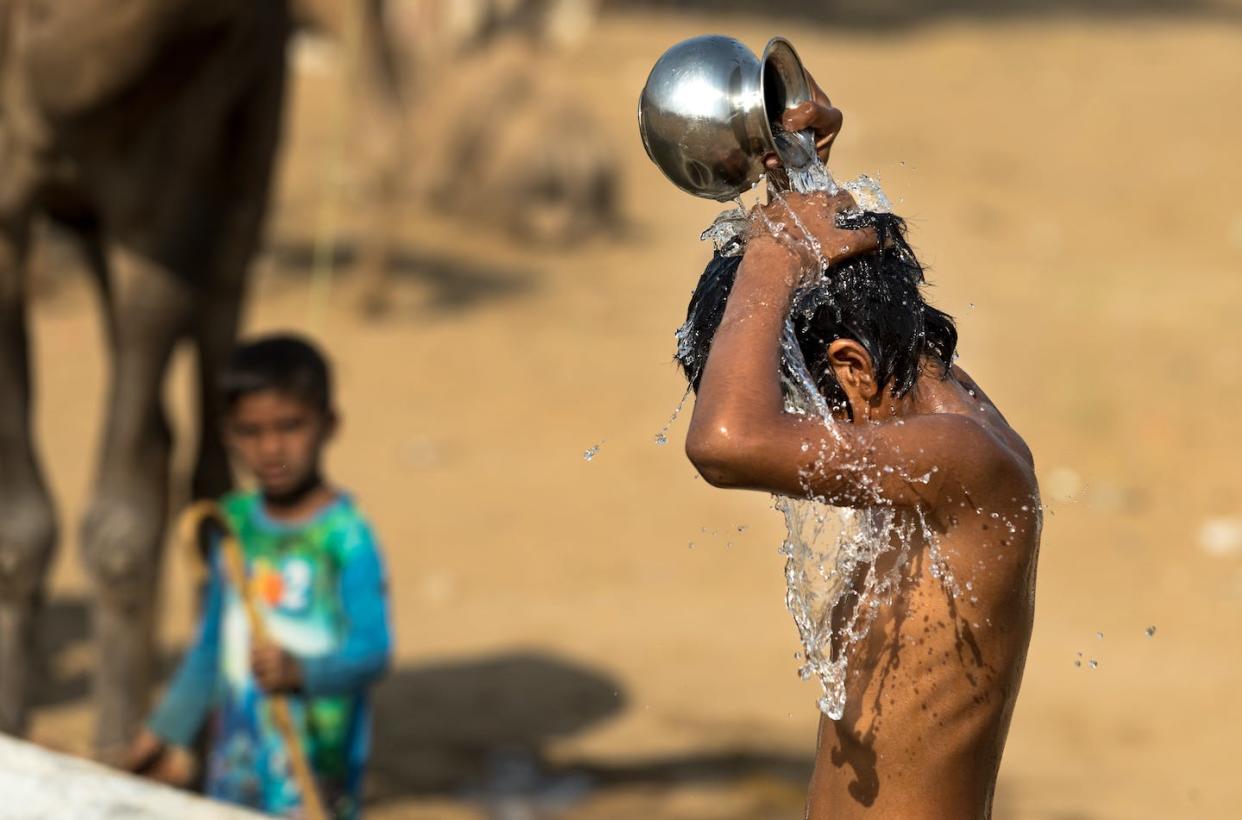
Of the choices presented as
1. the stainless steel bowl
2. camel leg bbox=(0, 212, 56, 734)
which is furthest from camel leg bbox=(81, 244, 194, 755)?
the stainless steel bowl

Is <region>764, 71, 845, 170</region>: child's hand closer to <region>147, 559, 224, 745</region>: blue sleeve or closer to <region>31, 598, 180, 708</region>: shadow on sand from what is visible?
<region>147, 559, 224, 745</region>: blue sleeve

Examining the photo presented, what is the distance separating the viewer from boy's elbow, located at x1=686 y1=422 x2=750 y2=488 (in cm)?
188

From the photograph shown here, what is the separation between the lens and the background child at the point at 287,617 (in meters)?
3.33

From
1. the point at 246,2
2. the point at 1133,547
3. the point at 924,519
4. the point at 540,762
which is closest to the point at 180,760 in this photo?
the point at 540,762

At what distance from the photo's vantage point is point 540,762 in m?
4.80

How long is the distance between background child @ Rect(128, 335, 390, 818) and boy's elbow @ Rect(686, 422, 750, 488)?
1550 millimetres

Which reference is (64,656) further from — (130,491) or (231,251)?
(231,251)

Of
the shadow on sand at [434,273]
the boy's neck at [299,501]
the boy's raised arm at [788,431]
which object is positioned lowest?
the boy's raised arm at [788,431]

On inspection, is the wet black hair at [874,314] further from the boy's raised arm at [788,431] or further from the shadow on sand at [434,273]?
the shadow on sand at [434,273]

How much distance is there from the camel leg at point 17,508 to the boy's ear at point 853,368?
7.46 ft

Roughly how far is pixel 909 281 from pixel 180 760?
2301 millimetres

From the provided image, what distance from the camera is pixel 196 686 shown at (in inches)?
136

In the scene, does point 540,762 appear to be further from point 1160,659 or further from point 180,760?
point 1160,659

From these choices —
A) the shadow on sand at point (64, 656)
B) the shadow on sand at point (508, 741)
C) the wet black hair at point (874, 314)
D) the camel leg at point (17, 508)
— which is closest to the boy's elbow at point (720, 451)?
the wet black hair at point (874, 314)
